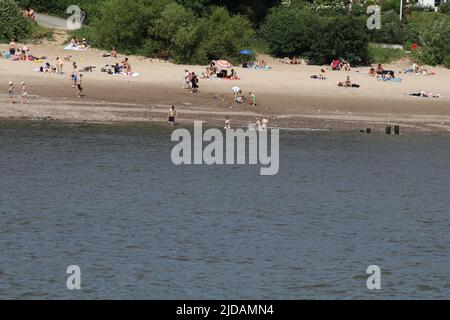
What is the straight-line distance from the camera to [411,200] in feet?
140

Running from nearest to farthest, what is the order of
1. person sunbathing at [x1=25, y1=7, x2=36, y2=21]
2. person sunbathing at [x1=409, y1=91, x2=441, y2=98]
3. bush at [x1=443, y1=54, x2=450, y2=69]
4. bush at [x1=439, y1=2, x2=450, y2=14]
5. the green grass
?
person sunbathing at [x1=409, y1=91, x2=441, y2=98] → person sunbathing at [x1=25, y1=7, x2=36, y2=21] → bush at [x1=443, y1=54, x2=450, y2=69] → the green grass → bush at [x1=439, y1=2, x2=450, y2=14]

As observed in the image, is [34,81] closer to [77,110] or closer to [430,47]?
[77,110]

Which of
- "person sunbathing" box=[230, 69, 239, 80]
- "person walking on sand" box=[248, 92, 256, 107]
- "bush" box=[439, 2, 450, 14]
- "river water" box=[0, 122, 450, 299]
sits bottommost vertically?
"river water" box=[0, 122, 450, 299]

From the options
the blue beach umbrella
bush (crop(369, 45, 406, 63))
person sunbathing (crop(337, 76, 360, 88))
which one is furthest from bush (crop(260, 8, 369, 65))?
person sunbathing (crop(337, 76, 360, 88))

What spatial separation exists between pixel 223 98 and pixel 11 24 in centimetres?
1760

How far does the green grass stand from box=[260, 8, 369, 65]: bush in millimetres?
864

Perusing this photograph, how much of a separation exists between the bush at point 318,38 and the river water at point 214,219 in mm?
21090

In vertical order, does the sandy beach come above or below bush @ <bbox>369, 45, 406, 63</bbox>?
below

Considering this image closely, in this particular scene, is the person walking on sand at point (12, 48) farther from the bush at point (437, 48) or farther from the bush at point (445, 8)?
the bush at point (445, 8)

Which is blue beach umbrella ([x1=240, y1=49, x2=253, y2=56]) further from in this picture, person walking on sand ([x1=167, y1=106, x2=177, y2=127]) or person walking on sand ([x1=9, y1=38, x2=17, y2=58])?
person walking on sand ([x1=167, y1=106, x2=177, y2=127])

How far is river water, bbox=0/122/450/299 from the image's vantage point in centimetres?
3030

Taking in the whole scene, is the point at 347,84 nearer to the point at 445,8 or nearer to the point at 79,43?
the point at 79,43

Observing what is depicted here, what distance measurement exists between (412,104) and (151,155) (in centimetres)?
2081
